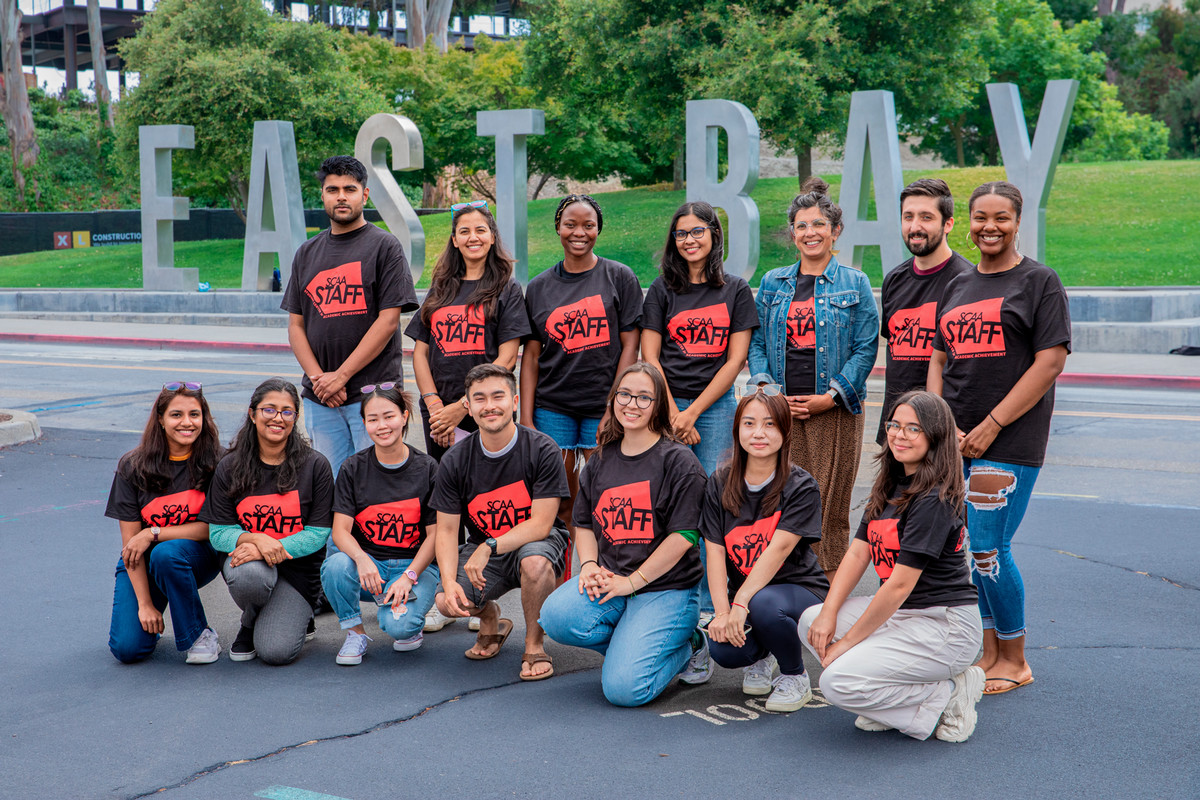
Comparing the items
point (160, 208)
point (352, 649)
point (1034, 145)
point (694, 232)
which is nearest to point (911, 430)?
point (694, 232)

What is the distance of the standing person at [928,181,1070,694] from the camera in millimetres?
4031

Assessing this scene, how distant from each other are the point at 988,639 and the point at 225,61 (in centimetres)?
3038

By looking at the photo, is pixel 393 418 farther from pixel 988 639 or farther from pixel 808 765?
pixel 988 639

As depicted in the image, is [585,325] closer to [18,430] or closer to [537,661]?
[537,661]

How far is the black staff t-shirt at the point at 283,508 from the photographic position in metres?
4.64

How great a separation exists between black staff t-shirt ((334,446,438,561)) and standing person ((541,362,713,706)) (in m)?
0.74

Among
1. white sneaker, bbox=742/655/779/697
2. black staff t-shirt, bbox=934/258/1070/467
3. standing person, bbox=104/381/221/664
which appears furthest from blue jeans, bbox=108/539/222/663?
black staff t-shirt, bbox=934/258/1070/467

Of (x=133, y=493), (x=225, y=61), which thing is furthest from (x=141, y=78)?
(x=133, y=493)

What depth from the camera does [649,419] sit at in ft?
14.3

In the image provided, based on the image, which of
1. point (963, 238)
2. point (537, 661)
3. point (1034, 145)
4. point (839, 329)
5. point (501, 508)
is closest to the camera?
point (537, 661)

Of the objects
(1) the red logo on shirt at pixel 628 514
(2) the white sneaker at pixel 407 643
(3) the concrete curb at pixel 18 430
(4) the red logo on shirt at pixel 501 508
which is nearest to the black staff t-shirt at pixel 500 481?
(4) the red logo on shirt at pixel 501 508

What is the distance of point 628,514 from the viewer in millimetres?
4312

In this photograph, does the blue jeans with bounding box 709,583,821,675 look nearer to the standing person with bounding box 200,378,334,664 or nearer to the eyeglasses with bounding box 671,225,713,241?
the eyeglasses with bounding box 671,225,713,241

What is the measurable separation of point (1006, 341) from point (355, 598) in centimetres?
272
